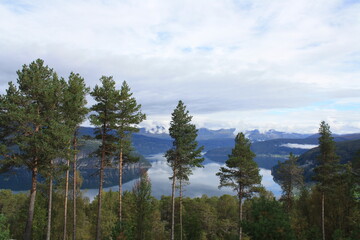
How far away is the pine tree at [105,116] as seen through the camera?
24.8 metres

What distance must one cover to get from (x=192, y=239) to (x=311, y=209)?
2337 cm

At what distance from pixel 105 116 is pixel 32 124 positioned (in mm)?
6286

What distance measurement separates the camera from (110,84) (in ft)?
83.8

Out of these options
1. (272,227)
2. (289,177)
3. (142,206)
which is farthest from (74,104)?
(289,177)

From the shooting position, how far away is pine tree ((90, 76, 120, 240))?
81.3 ft

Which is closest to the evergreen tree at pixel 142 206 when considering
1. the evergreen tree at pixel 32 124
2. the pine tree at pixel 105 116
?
the pine tree at pixel 105 116

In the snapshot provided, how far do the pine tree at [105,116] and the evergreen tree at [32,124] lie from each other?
3.61 m

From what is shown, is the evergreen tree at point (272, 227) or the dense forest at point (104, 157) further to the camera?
the dense forest at point (104, 157)

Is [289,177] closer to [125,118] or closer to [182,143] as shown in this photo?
[182,143]

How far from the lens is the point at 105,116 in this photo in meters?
25.0

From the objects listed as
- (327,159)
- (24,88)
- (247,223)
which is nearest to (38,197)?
(24,88)

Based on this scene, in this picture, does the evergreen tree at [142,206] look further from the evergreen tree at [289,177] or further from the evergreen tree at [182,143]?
the evergreen tree at [289,177]

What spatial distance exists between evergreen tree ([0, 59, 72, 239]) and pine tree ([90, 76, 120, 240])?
3.61 m

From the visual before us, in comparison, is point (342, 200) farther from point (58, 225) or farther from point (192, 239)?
point (58, 225)
